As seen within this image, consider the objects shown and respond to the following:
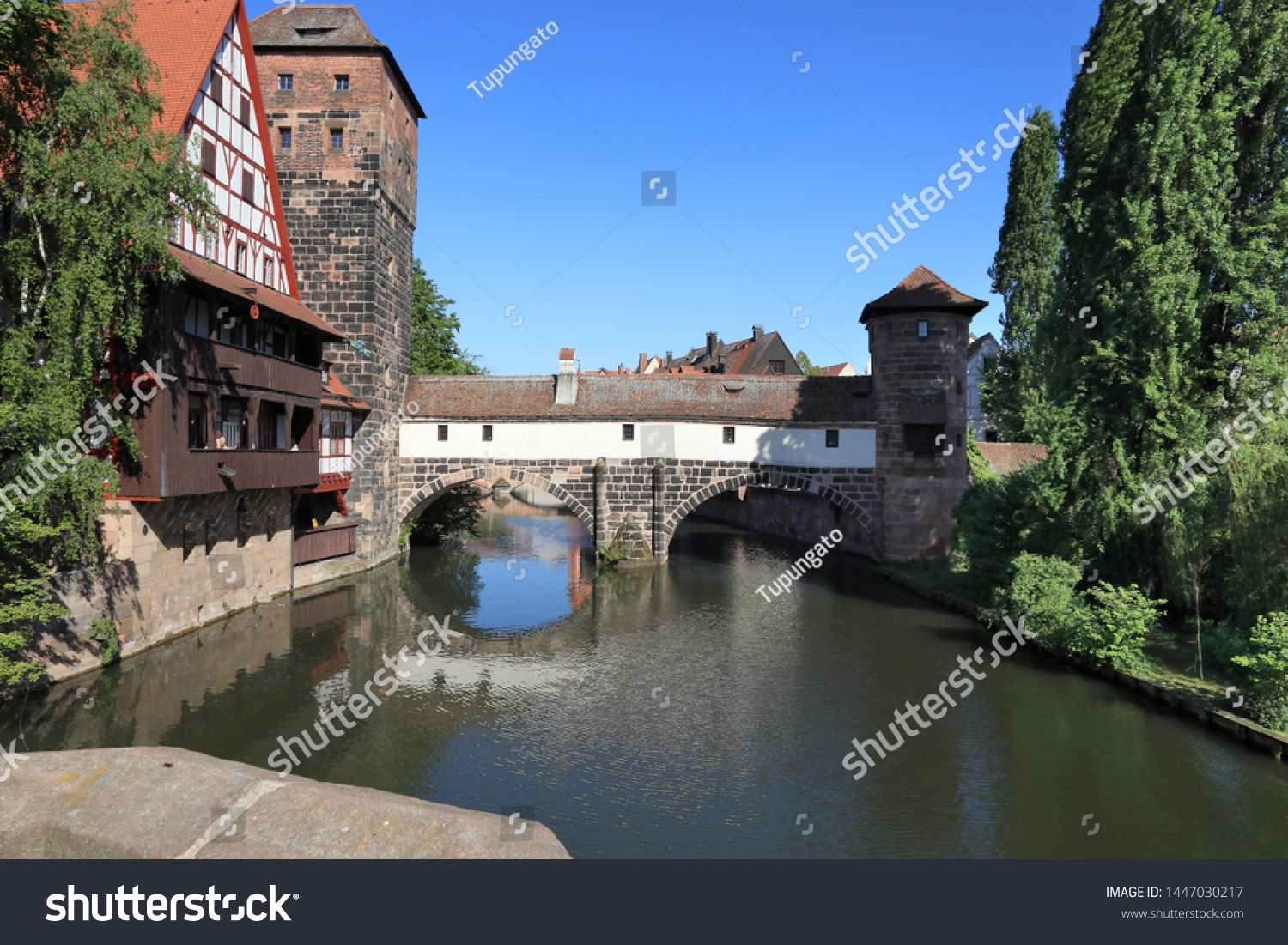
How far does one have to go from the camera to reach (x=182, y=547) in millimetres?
17703

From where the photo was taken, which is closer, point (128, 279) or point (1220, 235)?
point (128, 279)

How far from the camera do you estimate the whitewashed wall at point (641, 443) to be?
1166 inches

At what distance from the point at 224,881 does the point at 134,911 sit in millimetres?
654

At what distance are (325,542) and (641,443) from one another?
12109mm

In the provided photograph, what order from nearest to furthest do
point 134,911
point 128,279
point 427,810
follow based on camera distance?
point 134,911 → point 427,810 → point 128,279

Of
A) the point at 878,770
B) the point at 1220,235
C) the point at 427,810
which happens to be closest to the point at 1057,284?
the point at 1220,235

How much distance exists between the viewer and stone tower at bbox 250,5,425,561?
2697 cm

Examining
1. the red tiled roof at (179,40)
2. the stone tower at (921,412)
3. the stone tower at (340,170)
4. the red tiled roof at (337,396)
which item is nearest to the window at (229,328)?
the red tiled roof at (179,40)

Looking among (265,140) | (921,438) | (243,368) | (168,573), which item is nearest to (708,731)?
(168,573)

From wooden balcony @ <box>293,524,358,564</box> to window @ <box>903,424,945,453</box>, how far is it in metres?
20.7

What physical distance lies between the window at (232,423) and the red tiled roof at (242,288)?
265 centimetres

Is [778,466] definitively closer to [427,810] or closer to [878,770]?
[878,770]

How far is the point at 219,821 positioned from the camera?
23.5 feet

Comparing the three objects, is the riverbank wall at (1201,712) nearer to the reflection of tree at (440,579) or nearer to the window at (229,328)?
the reflection of tree at (440,579)
